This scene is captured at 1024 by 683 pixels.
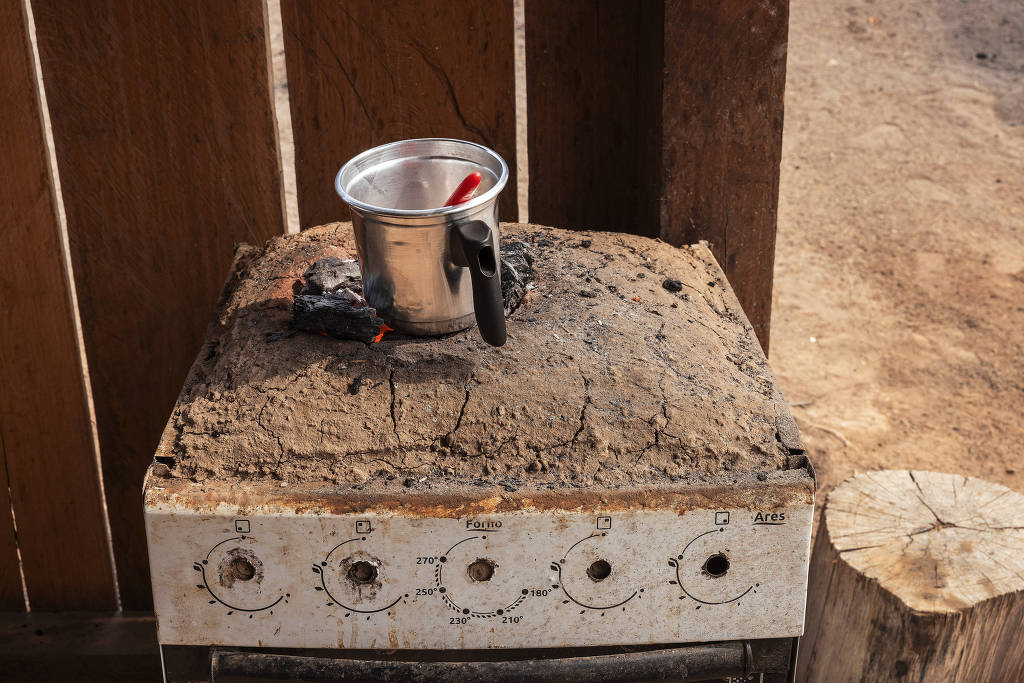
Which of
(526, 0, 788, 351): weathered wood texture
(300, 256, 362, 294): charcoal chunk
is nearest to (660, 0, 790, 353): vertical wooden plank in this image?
(526, 0, 788, 351): weathered wood texture

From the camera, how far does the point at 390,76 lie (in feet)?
6.42

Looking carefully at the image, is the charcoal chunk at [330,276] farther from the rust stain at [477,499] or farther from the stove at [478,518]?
the rust stain at [477,499]

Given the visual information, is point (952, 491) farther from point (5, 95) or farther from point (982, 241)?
point (982, 241)

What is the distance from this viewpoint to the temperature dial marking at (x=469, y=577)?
50.0 inches

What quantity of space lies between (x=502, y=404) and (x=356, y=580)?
281mm

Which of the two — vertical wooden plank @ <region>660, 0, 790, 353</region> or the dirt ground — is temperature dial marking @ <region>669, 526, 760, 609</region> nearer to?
vertical wooden plank @ <region>660, 0, 790, 353</region>

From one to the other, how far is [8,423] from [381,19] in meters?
1.05

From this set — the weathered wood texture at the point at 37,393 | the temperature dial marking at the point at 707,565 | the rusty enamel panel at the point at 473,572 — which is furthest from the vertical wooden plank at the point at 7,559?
the temperature dial marking at the point at 707,565

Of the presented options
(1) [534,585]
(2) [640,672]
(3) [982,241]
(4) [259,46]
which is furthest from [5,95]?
(3) [982,241]

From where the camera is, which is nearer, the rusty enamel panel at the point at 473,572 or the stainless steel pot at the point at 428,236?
the rusty enamel panel at the point at 473,572

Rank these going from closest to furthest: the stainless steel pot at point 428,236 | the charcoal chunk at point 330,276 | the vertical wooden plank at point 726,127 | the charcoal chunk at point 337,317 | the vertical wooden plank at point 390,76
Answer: the stainless steel pot at point 428,236
the charcoal chunk at point 337,317
the charcoal chunk at point 330,276
the vertical wooden plank at point 726,127
the vertical wooden plank at point 390,76

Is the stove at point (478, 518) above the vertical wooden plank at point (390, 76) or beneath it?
beneath

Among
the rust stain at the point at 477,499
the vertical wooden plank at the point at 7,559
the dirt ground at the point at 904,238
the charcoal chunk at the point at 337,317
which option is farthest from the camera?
the dirt ground at the point at 904,238

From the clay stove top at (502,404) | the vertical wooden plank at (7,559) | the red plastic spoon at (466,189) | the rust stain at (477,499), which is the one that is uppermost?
the red plastic spoon at (466,189)
